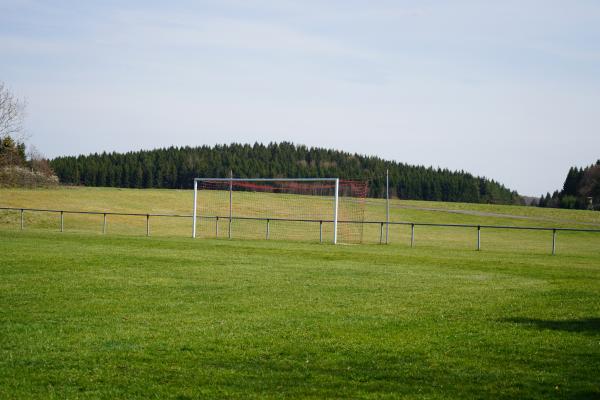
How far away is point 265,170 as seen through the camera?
12212 centimetres

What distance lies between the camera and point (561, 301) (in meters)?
14.2

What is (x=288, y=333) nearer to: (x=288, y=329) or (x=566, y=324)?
(x=288, y=329)

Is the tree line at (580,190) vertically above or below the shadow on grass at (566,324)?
above

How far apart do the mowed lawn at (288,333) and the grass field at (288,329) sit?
32 mm

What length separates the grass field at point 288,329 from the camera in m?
7.58

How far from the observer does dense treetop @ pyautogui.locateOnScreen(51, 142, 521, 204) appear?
115m

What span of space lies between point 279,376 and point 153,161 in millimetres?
114510

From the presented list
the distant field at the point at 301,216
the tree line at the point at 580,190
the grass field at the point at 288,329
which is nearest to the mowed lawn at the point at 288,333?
the grass field at the point at 288,329

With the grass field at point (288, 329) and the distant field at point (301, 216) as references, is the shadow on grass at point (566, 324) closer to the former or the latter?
the grass field at point (288, 329)

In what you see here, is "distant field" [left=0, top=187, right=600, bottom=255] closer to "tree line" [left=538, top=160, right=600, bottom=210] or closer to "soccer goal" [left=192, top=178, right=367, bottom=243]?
"soccer goal" [left=192, top=178, right=367, bottom=243]

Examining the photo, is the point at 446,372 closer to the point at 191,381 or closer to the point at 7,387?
the point at 191,381

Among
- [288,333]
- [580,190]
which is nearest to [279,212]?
[288,333]

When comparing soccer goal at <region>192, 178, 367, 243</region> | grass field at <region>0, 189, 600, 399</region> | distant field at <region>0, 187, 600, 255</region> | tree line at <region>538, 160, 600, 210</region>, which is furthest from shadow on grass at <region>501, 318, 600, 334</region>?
tree line at <region>538, 160, 600, 210</region>

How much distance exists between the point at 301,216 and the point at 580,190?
7355 centimetres
